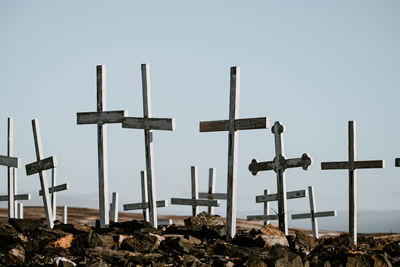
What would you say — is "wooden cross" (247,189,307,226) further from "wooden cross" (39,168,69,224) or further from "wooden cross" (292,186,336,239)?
"wooden cross" (39,168,69,224)

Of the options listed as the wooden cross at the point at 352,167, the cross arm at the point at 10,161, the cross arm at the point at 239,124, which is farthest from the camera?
the cross arm at the point at 10,161

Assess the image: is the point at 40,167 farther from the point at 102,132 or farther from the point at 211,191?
the point at 211,191

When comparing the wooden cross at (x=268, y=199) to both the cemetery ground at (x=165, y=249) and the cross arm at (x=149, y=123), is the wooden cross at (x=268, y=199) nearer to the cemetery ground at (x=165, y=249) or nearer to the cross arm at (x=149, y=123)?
the cemetery ground at (x=165, y=249)

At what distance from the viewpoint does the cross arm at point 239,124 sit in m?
14.1

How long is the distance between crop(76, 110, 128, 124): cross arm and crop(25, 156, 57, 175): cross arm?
1.46 metres

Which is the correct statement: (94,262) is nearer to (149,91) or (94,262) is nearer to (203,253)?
(203,253)

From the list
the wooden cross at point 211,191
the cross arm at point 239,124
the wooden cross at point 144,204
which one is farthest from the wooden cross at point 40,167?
the wooden cross at point 211,191

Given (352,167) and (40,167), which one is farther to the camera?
(352,167)

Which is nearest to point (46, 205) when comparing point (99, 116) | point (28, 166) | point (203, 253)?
point (28, 166)

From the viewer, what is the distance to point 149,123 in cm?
1541

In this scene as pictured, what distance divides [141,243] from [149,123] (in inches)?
161

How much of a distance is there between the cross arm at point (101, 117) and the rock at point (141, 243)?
436 centimetres

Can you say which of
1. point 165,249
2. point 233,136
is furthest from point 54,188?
point 165,249

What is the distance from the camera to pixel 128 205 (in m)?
21.9
